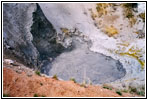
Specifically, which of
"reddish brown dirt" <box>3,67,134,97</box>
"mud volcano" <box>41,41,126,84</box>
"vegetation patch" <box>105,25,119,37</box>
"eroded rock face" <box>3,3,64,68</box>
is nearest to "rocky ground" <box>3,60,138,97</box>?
"reddish brown dirt" <box>3,67,134,97</box>

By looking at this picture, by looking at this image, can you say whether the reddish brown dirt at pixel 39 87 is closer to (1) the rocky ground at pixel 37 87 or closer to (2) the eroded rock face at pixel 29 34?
(1) the rocky ground at pixel 37 87

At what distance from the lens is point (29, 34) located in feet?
58.3

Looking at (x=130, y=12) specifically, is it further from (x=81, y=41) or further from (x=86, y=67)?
(x=86, y=67)

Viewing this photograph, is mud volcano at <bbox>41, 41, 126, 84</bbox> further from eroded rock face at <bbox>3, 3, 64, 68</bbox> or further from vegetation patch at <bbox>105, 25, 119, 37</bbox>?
vegetation patch at <bbox>105, 25, 119, 37</bbox>

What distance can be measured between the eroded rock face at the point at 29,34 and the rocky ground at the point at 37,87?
4750 mm

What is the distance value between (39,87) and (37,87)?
0.08 metres

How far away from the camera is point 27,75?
859 centimetres

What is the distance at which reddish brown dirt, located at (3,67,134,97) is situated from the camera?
291 inches

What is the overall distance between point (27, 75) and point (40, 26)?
1244 cm

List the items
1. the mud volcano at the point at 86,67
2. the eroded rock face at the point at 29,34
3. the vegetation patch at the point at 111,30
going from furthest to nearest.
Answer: the vegetation patch at the point at 111,30, the mud volcano at the point at 86,67, the eroded rock face at the point at 29,34

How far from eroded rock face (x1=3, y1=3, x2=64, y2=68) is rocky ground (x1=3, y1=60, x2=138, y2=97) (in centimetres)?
475

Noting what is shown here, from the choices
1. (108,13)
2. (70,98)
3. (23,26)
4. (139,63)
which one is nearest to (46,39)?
(23,26)

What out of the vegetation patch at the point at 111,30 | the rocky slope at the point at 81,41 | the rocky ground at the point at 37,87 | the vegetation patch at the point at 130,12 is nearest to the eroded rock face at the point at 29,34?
the rocky slope at the point at 81,41

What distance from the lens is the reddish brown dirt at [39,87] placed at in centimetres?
739
